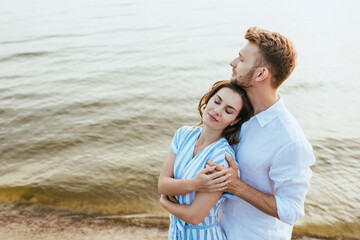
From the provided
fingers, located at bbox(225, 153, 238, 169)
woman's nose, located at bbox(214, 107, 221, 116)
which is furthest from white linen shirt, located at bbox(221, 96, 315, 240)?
woman's nose, located at bbox(214, 107, 221, 116)

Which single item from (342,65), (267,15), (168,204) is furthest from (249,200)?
(267,15)

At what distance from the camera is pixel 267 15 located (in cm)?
2581

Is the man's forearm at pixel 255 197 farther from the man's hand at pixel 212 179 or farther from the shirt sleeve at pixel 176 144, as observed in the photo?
the shirt sleeve at pixel 176 144

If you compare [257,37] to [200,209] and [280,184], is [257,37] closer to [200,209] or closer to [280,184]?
[280,184]

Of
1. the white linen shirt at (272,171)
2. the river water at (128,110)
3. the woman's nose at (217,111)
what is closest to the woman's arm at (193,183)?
the white linen shirt at (272,171)

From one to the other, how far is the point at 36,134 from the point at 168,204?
17.1 feet

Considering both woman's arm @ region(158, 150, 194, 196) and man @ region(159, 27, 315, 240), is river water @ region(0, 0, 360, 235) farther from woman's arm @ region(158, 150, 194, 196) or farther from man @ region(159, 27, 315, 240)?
man @ region(159, 27, 315, 240)

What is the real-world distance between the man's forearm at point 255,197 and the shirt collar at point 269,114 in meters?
0.46

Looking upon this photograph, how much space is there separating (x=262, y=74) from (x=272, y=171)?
0.70 m

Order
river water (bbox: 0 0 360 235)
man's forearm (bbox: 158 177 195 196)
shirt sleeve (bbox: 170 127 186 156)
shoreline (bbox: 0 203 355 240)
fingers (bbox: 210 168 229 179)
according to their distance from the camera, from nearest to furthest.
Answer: fingers (bbox: 210 168 229 179) < man's forearm (bbox: 158 177 195 196) < shirt sleeve (bbox: 170 127 186 156) < shoreline (bbox: 0 203 355 240) < river water (bbox: 0 0 360 235)

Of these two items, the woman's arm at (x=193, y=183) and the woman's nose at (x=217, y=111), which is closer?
the woman's arm at (x=193, y=183)

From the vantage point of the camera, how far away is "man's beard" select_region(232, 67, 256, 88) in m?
2.34

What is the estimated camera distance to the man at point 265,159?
2133 mm

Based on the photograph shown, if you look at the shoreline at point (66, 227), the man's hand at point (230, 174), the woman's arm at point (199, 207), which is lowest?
the shoreline at point (66, 227)
